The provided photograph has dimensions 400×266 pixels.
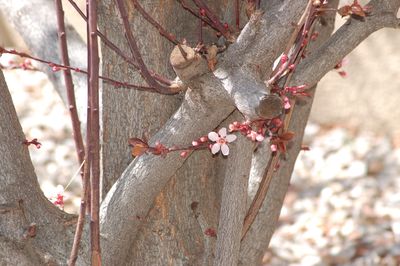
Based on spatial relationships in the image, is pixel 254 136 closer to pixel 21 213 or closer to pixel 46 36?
pixel 21 213

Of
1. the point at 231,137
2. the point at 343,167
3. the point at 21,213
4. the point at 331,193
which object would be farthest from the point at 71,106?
the point at 343,167

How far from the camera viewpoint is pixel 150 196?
58.1 inches

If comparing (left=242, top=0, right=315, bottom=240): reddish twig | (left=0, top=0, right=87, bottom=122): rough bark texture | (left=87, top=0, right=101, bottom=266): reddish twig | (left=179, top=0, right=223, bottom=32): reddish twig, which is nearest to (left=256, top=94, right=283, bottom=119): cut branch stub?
(left=242, top=0, right=315, bottom=240): reddish twig

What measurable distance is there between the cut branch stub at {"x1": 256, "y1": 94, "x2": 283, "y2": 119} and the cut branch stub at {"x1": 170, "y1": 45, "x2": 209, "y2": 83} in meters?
0.17

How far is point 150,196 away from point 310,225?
1.69 meters

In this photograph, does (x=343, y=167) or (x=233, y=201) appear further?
(x=343, y=167)

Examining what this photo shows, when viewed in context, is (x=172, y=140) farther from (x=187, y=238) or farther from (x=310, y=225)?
(x=310, y=225)

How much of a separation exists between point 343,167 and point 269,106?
2.32 m

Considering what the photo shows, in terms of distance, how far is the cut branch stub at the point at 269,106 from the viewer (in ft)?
3.69

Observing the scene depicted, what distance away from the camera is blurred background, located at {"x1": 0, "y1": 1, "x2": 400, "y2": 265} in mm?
2891

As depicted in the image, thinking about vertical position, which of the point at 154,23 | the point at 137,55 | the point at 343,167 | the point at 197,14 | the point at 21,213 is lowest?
the point at 21,213

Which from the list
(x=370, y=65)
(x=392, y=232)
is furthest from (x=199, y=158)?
(x=370, y=65)

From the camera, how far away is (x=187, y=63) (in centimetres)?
126

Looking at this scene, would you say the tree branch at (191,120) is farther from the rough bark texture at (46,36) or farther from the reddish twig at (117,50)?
the rough bark texture at (46,36)
